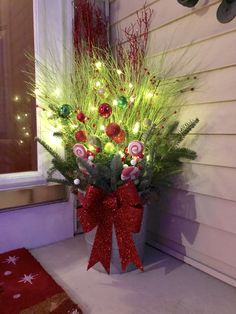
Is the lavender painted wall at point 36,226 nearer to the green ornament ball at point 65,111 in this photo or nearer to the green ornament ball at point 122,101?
the green ornament ball at point 65,111

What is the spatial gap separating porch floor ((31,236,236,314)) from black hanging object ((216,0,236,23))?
842mm

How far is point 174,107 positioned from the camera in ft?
3.67

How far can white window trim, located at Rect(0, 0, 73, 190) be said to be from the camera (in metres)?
1.22

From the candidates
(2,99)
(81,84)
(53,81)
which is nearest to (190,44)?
(81,84)

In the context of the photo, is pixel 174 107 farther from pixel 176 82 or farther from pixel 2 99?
→ pixel 2 99

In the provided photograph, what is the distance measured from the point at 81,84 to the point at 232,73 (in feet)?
1.79

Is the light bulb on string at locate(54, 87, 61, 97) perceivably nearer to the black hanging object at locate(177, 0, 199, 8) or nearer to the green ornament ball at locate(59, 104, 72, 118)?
the green ornament ball at locate(59, 104, 72, 118)

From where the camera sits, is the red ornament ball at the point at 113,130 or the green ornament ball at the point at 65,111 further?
the green ornament ball at the point at 65,111

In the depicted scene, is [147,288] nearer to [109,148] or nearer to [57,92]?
[109,148]

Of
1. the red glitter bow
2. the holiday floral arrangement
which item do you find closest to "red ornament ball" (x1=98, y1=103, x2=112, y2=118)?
the holiday floral arrangement

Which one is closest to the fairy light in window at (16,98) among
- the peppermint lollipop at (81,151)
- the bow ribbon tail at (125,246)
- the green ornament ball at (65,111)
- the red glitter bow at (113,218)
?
the green ornament ball at (65,111)

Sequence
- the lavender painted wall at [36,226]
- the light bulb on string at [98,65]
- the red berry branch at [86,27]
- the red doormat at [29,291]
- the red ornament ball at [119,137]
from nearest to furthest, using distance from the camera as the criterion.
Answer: the red doormat at [29,291] → the red ornament ball at [119,137] → the light bulb on string at [98,65] → the lavender painted wall at [36,226] → the red berry branch at [86,27]

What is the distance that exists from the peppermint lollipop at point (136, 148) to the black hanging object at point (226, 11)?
1.50ft

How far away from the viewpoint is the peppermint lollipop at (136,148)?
87 cm
